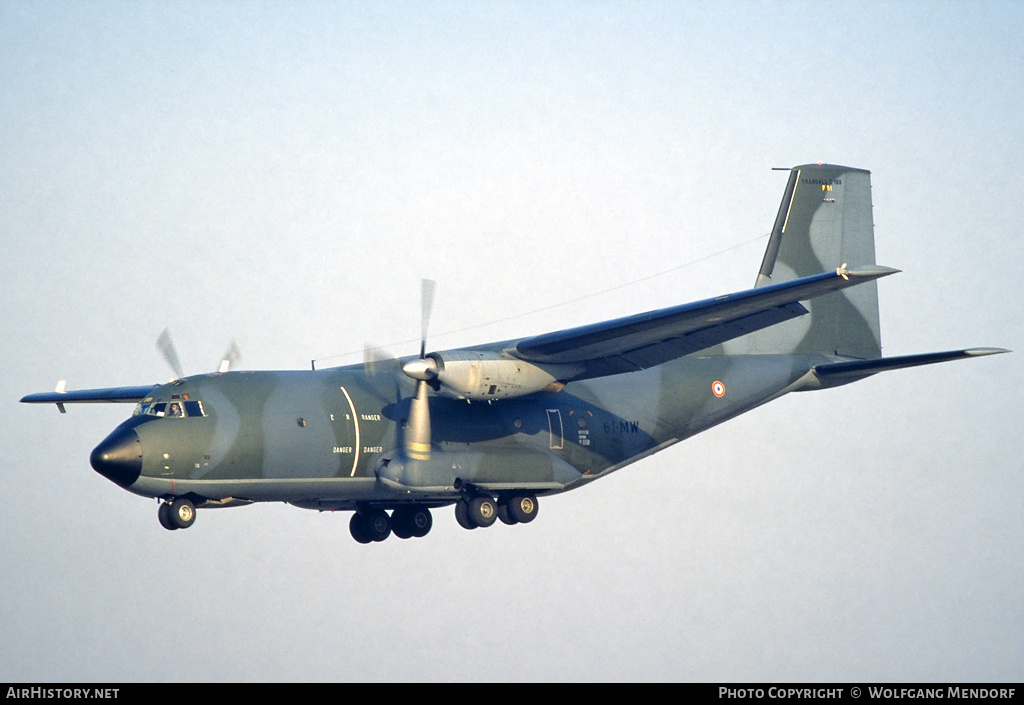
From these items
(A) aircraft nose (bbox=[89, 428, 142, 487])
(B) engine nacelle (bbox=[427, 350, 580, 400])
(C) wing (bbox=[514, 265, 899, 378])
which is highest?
(C) wing (bbox=[514, 265, 899, 378])

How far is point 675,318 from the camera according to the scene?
2077 cm

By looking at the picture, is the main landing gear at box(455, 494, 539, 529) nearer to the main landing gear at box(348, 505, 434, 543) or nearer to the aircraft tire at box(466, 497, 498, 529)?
the aircraft tire at box(466, 497, 498, 529)

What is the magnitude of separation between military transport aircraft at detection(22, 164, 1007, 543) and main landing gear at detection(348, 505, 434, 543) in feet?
0.09

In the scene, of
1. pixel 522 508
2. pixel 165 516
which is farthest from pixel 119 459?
pixel 522 508

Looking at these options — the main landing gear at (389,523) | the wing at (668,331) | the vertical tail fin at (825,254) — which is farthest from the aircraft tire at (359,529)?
the vertical tail fin at (825,254)

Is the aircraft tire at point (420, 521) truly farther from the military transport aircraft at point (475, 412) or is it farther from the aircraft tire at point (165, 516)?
the aircraft tire at point (165, 516)

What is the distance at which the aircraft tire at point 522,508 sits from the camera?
23.3 metres

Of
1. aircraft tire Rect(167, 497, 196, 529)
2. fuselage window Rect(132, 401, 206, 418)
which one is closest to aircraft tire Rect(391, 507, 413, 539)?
aircraft tire Rect(167, 497, 196, 529)

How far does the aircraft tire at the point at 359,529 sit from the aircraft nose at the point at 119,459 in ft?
16.9

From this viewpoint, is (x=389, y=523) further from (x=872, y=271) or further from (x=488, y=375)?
(x=872, y=271)

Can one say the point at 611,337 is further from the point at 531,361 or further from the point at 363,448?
the point at 363,448

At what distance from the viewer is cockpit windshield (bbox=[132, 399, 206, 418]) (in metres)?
21.2

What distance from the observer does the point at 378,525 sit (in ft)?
80.7
